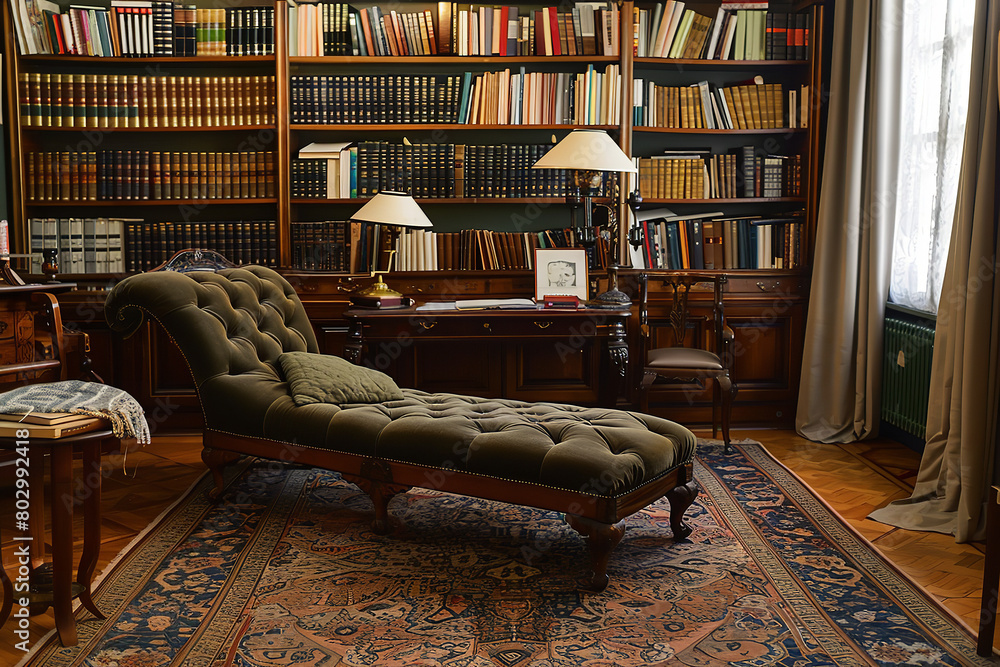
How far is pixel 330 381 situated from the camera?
315 cm

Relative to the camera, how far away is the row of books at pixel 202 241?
4.40 metres

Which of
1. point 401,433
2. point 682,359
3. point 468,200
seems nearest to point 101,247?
point 468,200

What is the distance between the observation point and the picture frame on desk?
4.32m

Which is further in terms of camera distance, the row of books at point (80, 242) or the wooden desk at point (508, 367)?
the wooden desk at point (508, 367)

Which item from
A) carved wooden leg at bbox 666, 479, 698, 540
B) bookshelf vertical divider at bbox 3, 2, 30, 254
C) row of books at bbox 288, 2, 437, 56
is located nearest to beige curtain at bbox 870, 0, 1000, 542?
carved wooden leg at bbox 666, 479, 698, 540

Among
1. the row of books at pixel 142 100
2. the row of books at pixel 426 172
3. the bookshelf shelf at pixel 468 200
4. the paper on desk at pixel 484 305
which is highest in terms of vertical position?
the row of books at pixel 142 100

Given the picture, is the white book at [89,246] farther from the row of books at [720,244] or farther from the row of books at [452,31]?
the row of books at [720,244]

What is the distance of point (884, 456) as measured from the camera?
394 centimetres

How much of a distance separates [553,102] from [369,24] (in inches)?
40.6

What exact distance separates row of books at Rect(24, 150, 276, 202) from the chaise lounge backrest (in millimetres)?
1185

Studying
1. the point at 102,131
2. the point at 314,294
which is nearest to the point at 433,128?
the point at 314,294

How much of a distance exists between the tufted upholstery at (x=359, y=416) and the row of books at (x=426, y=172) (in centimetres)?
99

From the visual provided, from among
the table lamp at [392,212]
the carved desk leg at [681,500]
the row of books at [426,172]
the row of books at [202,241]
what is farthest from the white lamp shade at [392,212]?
the carved desk leg at [681,500]

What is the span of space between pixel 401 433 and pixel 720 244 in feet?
8.15
